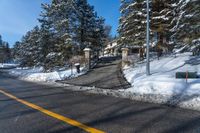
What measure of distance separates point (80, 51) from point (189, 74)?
22.4 meters

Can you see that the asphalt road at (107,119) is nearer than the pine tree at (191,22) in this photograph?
Yes

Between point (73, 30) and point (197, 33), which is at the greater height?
point (73, 30)

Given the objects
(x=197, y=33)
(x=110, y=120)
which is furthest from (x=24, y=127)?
(x=197, y=33)

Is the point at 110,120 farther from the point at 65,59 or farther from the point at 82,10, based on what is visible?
the point at 82,10

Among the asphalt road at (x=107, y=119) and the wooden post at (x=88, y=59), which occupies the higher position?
the wooden post at (x=88, y=59)

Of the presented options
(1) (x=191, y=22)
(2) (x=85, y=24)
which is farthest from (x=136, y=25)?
(1) (x=191, y=22)

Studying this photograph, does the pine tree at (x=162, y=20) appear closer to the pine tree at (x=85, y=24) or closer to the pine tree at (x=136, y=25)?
the pine tree at (x=136, y=25)

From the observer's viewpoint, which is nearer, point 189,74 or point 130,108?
point 130,108

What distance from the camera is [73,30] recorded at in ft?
113

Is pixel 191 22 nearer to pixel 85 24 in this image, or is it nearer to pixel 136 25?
pixel 136 25

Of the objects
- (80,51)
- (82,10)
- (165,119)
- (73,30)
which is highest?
(82,10)

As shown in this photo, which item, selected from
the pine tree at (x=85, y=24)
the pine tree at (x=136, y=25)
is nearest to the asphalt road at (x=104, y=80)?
the pine tree at (x=136, y=25)

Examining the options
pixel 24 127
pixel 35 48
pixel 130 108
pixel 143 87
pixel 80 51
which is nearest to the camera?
pixel 24 127

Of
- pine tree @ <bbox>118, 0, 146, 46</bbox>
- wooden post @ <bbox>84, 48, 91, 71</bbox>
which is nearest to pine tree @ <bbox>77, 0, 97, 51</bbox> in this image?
pine tree @ <bbox>118, 0, 146, 46</bbox>
